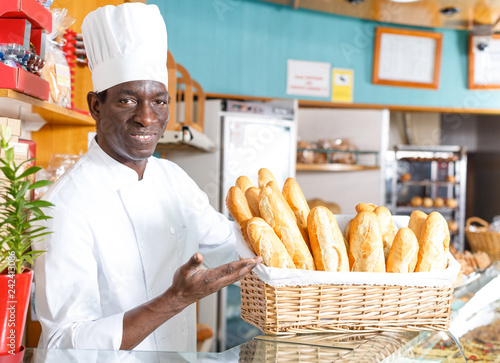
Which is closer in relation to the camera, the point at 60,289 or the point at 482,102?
the point at 60,289

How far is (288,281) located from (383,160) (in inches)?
121

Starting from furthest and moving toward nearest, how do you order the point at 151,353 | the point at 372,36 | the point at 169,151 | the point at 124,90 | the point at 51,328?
1. the point at 372,36
2. the point at 169,151
3. the point at 124,90
4. the point at 51,328
5. the point at 151,353

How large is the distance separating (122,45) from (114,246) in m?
0.45

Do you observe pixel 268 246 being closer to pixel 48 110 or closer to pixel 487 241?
pixel 48 110

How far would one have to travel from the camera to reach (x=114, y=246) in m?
1.05

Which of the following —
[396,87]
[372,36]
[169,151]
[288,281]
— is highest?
[372,36]

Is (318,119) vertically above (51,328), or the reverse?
(318,119)

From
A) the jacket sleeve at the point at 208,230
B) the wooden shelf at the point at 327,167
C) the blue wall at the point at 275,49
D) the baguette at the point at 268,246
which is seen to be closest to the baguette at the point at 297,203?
the baguette at the point at 268,246

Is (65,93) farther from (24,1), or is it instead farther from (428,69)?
(428,69)

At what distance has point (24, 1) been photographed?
1.00 meters

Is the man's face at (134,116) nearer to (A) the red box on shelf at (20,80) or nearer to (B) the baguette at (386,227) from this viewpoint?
(A) the red box on shelf at (20,80)

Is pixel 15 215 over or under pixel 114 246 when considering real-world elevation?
over

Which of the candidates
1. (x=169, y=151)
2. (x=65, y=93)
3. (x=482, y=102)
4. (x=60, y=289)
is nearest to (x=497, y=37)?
(x=482, y=102)

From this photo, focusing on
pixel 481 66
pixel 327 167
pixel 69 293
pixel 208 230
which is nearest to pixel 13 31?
pixel 69 293
